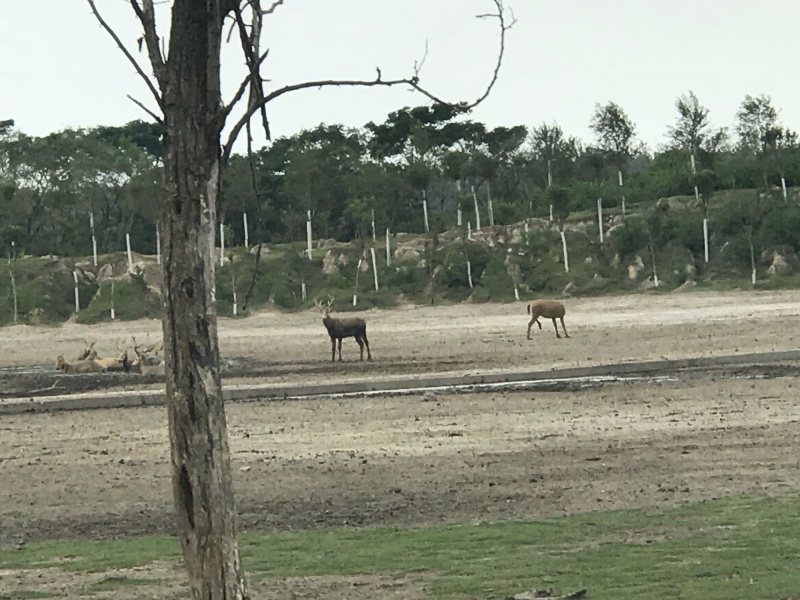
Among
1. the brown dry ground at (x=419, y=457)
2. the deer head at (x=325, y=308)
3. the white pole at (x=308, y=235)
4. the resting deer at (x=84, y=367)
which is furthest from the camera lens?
the white pole at (x=308, y=235)

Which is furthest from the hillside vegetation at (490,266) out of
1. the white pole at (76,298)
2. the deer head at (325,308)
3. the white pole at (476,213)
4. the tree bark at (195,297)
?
the tree bark at (195,297)

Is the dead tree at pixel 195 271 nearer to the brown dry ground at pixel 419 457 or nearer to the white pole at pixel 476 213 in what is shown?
the brown dry ground at pixel 419 457

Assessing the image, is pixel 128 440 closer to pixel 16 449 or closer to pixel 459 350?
pixel 16 449

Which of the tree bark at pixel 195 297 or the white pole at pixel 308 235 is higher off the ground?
the white pole at pixel 308 235

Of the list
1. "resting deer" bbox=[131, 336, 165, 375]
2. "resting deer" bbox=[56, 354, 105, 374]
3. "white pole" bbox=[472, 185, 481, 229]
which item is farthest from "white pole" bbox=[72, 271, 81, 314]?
"resting deer" bbox=[56, 354, 105, 374]

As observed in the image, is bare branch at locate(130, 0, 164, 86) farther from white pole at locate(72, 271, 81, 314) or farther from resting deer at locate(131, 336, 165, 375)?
white pole at locate(72, 271, 81, 314)

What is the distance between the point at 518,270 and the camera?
59.2 meters

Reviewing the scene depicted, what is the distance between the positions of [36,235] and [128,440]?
5988 cm

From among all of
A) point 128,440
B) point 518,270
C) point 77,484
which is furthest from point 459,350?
point 518,270

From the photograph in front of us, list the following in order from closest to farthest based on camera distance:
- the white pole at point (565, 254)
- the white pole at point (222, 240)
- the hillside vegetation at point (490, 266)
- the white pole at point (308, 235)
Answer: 1. the white pole at point (222, 240)
2. the hillside vegetation at point (490, 266)
3. the white pole at point (565, 254)
4. the white pole at point (308, 235)

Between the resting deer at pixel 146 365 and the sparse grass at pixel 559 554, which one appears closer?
the sparse grass at pixel 559 554

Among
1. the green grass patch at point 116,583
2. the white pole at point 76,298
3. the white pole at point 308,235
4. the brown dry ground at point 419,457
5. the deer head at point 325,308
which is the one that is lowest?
the brown dry ground at point 419,457

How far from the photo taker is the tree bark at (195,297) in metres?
5.14

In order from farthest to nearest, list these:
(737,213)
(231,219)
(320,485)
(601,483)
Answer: (231,219), (737,213), (320,485), (601,483)
